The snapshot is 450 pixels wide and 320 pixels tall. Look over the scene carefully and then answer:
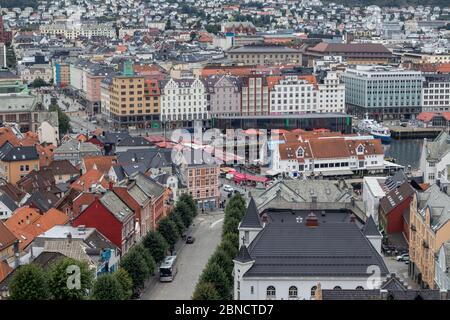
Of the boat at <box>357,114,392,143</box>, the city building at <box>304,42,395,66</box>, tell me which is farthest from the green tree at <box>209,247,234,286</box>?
the city building at <box>304,42,395,66</box>

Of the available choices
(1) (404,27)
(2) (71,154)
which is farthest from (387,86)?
(1) (404,27)

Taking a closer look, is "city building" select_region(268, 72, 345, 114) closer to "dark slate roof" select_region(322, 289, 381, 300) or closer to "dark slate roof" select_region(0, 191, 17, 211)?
"dark slate roof" select_region(0, 191, 17, 211)

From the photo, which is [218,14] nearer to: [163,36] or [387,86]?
[163,36]

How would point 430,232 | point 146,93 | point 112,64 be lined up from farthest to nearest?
point 112,64, point 146,93, point 430,232

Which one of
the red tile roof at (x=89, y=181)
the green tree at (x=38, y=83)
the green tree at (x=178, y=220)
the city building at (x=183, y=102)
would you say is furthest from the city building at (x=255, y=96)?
the green tree at (x=178, y=220)

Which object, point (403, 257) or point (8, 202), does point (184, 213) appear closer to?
point (8, 202)

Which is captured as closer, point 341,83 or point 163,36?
point 341,83
